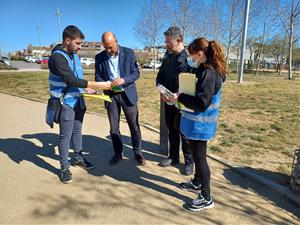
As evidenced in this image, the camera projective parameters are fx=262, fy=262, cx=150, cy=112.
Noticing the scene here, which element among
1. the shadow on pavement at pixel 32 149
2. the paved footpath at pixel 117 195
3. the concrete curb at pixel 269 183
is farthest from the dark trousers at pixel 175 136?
the shadow on pavement at pixel 32 149

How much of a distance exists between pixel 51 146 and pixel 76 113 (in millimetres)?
1409

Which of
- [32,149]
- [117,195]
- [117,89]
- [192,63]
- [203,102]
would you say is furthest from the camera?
[32,149]

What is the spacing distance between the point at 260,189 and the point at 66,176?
2450 mm

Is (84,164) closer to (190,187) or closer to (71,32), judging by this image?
(190,187)

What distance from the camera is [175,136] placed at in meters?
3.83

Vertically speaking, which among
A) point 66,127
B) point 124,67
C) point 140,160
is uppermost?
point 124,67

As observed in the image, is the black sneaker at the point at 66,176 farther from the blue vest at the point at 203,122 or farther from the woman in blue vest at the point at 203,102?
the blue vest at the point at 203,122

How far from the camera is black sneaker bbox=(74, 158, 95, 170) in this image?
3797 millimetres

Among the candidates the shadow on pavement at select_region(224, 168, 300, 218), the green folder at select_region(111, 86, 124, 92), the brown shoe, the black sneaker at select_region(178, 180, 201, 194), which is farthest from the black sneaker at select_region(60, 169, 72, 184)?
the shadow on pavement at select_region(224, 168, 300, 218)

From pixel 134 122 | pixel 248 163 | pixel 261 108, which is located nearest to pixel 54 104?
pixel 134 122

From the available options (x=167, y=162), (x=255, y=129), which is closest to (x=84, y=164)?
(x=167, y=162)

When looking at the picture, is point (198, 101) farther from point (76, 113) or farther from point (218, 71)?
point (76, 113)

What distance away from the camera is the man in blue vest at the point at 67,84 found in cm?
307

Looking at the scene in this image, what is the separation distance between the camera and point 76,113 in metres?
3.60
